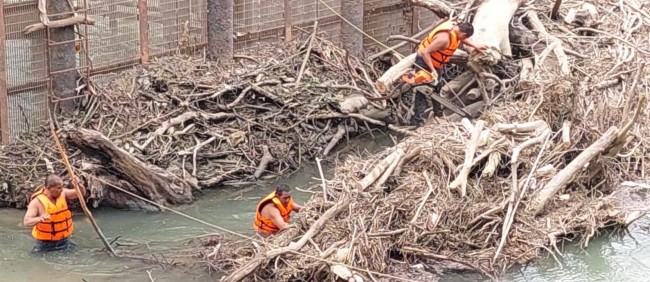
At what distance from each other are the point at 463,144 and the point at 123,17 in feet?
17.8

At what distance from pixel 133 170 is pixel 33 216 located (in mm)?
1651

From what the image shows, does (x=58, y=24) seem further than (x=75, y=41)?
No

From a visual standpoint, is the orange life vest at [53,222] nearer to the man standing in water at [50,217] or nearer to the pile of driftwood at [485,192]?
the man standing in water at [50,217]

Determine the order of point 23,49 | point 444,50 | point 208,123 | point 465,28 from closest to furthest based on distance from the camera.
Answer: point 23,49, point 465,28, point 208,123, point 444,50

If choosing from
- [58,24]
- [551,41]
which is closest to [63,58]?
[58,24]

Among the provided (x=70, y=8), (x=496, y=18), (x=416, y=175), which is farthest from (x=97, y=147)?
(x=496, y=18)

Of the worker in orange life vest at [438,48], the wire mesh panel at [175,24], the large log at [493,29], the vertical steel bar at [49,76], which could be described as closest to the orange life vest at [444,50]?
the worker in orange life vest at [438,48]

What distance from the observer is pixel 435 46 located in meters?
14.3

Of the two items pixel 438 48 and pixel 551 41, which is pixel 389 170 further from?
pixel 551 41

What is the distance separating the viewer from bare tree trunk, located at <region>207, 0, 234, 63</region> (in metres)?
15.2

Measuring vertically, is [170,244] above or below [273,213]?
below

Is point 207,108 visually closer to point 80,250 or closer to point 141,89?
point 141,89

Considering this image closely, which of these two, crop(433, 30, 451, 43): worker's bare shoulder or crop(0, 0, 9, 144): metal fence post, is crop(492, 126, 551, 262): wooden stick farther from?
crop(0, 0, 9, 144): metal fence post

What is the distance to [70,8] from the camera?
44.9ft
